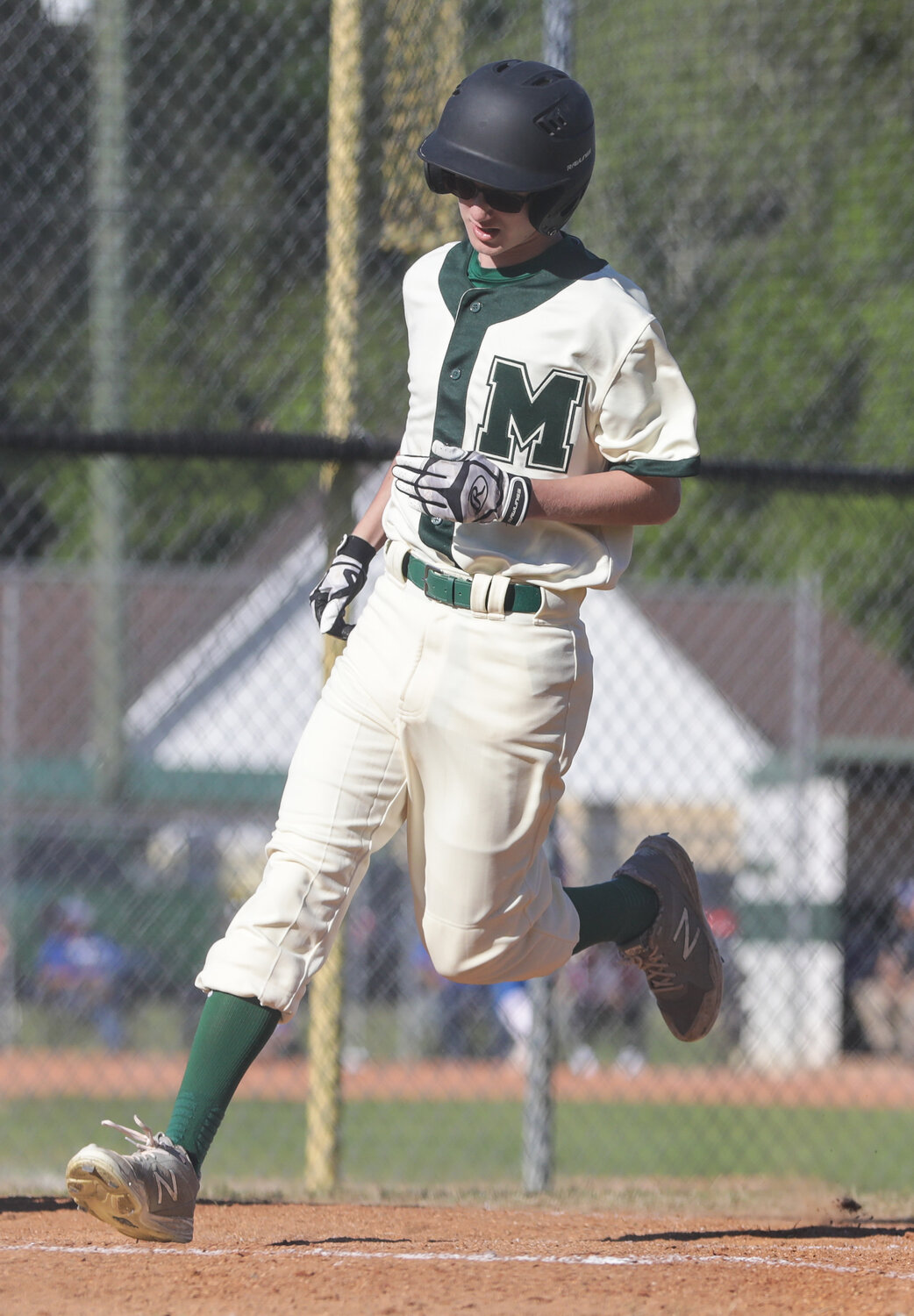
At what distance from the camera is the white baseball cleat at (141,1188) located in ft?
8.14

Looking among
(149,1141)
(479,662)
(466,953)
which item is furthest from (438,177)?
(149,1141)

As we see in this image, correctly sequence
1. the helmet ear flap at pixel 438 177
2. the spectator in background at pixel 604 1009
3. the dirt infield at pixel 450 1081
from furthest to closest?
the spectator in background at pixel 604 1009, the dirt infield at pixel 450 1081, the helmet ear flap at pixel 438 177

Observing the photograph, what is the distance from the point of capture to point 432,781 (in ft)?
9.02

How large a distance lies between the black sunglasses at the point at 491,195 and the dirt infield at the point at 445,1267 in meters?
1.69

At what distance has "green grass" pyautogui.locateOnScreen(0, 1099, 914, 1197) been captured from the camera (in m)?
7.18

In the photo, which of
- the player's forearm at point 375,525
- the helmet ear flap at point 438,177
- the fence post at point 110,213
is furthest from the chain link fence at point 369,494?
the helmet ear flap at point 438,177

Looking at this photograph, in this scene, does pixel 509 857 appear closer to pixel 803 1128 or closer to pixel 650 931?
pixel 650 931

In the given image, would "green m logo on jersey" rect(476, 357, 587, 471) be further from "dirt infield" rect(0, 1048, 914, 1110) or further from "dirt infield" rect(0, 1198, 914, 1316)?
"dirt infield" rect(0, 1048, 914, 1110)

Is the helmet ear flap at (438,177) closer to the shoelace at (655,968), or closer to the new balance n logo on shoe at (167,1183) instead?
the shoelace at (655,968)

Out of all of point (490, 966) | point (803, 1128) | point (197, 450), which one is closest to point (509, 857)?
point (490, 966)

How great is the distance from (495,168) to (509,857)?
1117 millimetres

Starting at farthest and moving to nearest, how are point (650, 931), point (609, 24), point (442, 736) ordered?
1. point (609, 24)
2. point (650, 931)
3. point (442, 736)

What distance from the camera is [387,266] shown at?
16.8ft

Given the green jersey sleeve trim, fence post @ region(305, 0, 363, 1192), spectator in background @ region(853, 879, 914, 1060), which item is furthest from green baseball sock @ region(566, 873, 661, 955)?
spectator in background @ region(853, 879, 914, 1060)
